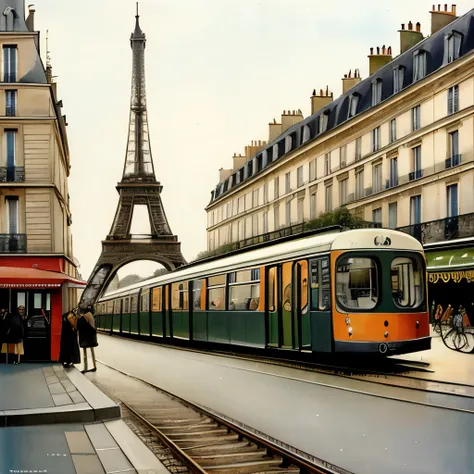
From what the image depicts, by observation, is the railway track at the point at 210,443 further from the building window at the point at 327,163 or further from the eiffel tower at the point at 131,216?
the eiffel tower at the point at 131,216

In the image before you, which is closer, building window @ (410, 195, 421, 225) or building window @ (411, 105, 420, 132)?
building window @ (410, 195, 421, 225)

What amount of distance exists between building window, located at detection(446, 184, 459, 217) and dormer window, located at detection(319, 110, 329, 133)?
551 inches

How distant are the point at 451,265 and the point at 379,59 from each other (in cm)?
1557

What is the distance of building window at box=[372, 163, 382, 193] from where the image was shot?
37406 millimetres

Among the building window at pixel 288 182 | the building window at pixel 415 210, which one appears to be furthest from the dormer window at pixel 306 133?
the building window at pixel 415 210

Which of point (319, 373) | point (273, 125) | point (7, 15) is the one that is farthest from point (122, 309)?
point (319, 373)

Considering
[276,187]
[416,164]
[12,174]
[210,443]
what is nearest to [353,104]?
[416,164]

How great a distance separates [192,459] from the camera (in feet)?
23.9

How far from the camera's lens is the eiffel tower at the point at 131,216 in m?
60.5

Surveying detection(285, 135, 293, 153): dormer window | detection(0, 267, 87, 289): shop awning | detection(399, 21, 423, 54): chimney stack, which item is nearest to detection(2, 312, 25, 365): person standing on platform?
detection(0, 267, 87, 289): shop awning

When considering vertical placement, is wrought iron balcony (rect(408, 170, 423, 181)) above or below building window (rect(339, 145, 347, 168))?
below

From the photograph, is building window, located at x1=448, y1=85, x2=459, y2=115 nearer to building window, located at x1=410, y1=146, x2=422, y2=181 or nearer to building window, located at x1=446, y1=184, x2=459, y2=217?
building window, located at x1=410, y1=146, x2=422, y2=181

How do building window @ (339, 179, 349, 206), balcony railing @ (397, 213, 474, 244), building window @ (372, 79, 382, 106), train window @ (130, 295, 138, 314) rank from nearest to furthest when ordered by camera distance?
balcony railing @ (397, 213, 474, 244) < train window @ (130, 295, 138, 314) < building window @ (372, 79, 382, 106) < building window @ (339, 179, 349, 206)

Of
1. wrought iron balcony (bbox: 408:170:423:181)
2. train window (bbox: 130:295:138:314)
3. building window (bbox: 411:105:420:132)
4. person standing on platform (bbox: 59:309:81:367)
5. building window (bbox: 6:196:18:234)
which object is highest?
building window (bbox: 411:105:420:132)
